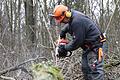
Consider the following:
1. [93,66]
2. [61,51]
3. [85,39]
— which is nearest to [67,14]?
[85,39]

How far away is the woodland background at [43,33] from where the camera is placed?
22.4 feet

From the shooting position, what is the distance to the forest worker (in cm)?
554

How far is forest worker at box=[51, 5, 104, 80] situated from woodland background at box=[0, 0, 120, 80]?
1.70 feet

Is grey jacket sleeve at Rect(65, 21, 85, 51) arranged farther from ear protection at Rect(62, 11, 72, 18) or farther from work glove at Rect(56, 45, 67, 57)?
work glove at Rect(56, 45, 67, 57)

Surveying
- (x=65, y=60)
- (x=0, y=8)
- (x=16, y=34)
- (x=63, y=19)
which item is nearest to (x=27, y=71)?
(x=65, y=60)

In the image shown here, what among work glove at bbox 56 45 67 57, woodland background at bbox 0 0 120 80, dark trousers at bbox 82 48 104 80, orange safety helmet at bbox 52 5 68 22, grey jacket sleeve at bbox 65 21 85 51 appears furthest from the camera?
woodland background at bbox 0 0 120 80

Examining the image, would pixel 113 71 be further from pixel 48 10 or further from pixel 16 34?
pixel 16 34

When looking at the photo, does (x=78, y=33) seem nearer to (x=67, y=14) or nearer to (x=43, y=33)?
(x=67, y=14)

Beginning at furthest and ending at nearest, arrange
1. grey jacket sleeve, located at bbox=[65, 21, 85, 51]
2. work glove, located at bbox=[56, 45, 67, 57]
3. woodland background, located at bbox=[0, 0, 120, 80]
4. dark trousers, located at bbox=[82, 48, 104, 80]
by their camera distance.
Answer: woodland background, located at bbox=[0, 0, 120, 80]
work glove, located at bbox=[56, 45, 67, 57]
dark trousers, located at bbox=[82, 48, 104, 80]
grey jacket sleeve, located at bbox=[65, 21, 85, 51]

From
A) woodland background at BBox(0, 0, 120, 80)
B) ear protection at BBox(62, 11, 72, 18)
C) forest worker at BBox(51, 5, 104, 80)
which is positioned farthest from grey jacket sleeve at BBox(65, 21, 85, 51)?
woodland background at BBox(0, 0, 120, 80)

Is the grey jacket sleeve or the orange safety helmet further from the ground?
the orange safety helmet

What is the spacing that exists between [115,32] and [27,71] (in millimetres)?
5736

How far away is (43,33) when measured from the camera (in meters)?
12.5

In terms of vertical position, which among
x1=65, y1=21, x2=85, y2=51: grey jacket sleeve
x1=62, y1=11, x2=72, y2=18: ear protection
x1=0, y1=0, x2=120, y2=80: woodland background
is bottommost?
x1=0, y1=0, x2=120, y2=80: woodland background
